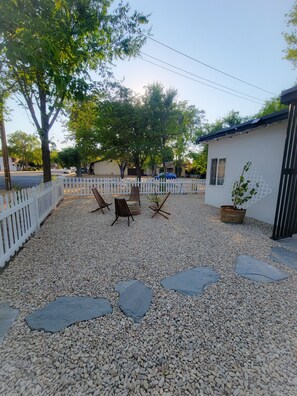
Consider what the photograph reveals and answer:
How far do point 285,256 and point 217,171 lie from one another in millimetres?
5122

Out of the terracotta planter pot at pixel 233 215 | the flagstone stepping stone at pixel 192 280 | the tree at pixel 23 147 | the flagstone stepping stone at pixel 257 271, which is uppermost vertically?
the tree at pixel 23 147

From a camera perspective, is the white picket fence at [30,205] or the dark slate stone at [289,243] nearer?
the white picket fence at [30,205]

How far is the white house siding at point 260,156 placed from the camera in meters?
5.61

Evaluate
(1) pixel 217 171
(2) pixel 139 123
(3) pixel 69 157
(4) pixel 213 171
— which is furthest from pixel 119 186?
(3) pixel 69 157

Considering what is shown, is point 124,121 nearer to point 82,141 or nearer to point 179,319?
point 82,141

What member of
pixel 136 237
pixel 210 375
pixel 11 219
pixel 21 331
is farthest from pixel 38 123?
pixel 210 375

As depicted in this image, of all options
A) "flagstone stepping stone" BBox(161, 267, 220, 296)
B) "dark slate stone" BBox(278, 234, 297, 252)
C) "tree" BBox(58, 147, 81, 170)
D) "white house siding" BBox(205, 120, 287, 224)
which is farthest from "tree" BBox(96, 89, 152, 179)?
"tree" BBox(58, 147, 81, 170)

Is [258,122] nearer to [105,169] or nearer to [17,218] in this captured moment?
[17,218]

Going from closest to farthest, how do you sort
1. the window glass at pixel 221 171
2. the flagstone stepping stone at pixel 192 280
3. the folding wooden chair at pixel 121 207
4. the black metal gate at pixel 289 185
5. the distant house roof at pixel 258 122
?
the flagstone stepping stone at pixel 192 280, the black metal gate at pixel 289 185, the distant house roof at pixel 258 122, the folding wooden chair at pixel 121 207, the window glass at pixel 221 171

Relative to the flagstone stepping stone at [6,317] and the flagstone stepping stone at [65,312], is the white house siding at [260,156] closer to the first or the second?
the flagstone stepping stone at [65,312]

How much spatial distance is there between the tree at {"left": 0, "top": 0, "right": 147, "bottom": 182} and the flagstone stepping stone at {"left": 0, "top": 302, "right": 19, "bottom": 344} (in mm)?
2802

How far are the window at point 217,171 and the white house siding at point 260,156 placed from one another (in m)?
0.24

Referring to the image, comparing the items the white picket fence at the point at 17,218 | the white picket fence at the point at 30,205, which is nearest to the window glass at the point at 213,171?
the white picket fence at the point at 30,205

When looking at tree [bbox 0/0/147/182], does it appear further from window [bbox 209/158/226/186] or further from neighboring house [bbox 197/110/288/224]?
window [bbox 209/158/226/186]
